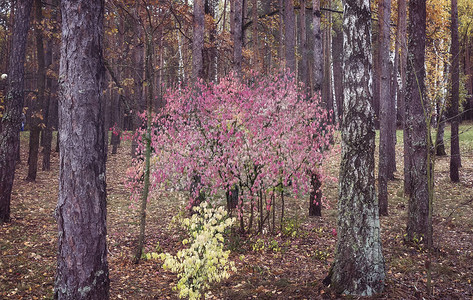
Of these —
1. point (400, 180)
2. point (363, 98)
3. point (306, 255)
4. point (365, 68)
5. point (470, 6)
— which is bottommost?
point (306, 255)

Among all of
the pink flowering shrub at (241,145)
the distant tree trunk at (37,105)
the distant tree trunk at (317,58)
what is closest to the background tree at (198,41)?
the pink flowering shrub at (241,145)

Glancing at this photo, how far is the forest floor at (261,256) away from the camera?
5242mm

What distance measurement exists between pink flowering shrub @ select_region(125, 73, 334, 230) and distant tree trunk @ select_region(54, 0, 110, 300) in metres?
3.53

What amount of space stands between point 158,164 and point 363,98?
479 cm

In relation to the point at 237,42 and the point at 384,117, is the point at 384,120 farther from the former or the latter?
the point at 237,42

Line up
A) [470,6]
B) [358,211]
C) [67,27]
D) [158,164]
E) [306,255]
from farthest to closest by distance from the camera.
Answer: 1. [470,6]
2. [158,164]
3. [306,255]
4. [358,211]
5. [67,27]

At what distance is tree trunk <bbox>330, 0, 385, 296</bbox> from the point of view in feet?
15.1

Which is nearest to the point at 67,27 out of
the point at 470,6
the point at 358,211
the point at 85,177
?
the point at 85,177

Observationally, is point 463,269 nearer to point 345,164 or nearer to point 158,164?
point 345,164

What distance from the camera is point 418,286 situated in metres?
5.10

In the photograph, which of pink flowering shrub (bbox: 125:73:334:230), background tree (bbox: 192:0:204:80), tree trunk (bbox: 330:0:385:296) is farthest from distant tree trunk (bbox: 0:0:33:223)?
tree trunk (bbox: 330:0:385:296)

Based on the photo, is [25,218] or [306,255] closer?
[306,255]

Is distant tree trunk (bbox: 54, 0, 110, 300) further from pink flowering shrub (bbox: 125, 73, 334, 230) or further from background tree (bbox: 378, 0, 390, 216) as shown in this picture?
background tree (bbox: 378, 0, 390, 216)

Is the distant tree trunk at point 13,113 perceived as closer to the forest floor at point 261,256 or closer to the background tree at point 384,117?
the forest floor at point 261,256
